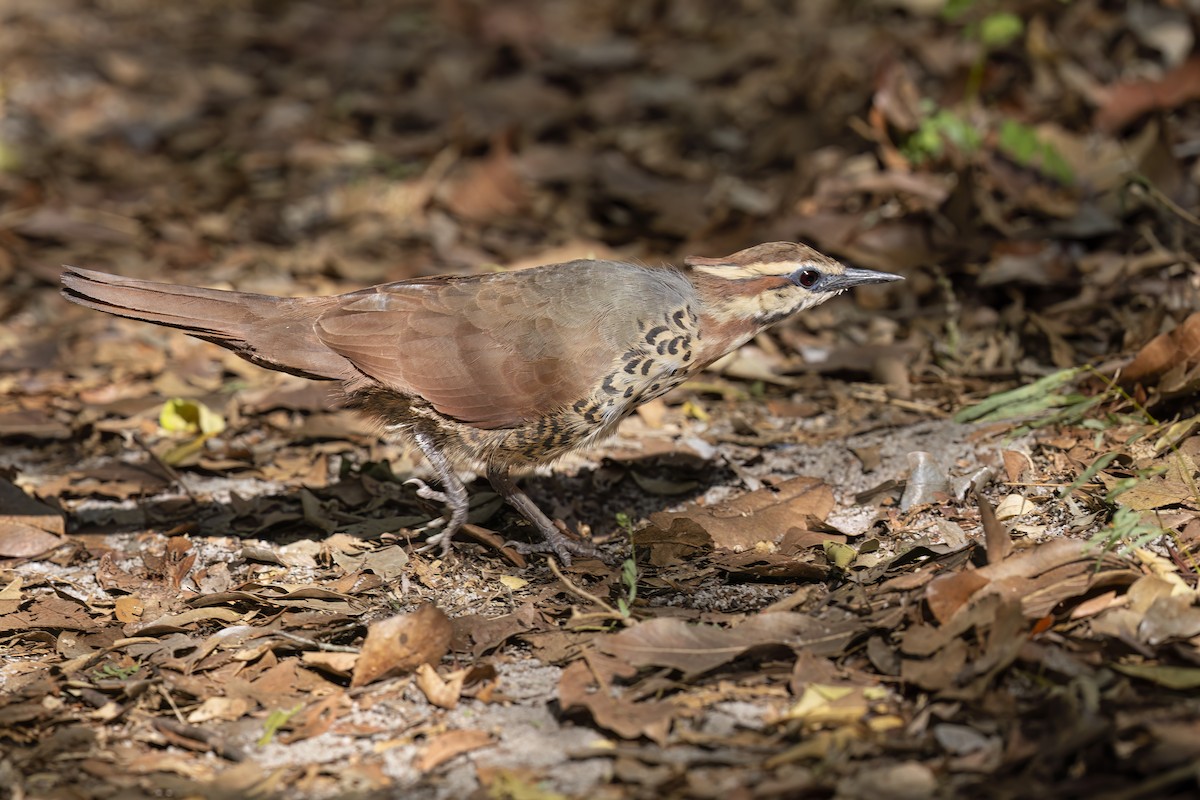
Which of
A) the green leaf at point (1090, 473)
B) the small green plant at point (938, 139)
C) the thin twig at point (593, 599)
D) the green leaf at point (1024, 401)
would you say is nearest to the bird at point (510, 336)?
the thin twig at point (593, 599)

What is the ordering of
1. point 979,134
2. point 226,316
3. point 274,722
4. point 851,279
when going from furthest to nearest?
point 979,134, point 851,279, point 226,316, point 274,722

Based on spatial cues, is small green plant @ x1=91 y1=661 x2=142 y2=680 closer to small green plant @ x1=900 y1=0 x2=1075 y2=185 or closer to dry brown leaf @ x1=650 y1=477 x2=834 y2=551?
dry brown leaf @ x1=650 y1=477 x2=834 y2=551

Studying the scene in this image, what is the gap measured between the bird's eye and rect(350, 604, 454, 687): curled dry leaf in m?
1.94

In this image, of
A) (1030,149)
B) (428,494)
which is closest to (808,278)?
(428,494)

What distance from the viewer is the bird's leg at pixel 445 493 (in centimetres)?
464

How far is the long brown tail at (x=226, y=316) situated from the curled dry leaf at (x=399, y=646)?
50.0 inches

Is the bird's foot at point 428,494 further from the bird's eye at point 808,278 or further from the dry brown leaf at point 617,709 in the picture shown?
the bird's eye at point 808,278

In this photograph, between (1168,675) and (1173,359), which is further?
(1173,359)

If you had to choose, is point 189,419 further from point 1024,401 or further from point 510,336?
point 1024,401

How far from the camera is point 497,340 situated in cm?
461

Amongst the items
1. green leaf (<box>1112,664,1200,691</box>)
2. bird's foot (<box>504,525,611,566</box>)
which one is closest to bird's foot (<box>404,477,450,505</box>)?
bird's foot (<box>504,525,611,566</box>)

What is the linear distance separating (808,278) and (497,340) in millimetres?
1213

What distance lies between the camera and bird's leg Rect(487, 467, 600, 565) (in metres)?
4.62

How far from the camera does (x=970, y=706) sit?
3.21 m
